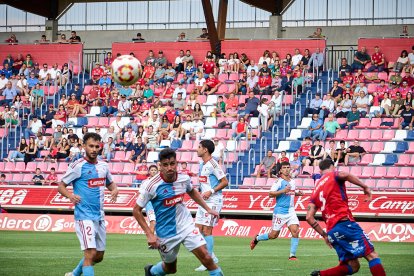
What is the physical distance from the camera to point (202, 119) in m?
36.2

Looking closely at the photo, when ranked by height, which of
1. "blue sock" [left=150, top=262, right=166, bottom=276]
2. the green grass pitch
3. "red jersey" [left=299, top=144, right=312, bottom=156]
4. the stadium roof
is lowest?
the green grass pitch

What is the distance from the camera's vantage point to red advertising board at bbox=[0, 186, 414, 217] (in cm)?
2808

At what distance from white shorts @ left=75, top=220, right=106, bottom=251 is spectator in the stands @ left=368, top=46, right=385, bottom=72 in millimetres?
25189

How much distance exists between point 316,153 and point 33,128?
13212mm

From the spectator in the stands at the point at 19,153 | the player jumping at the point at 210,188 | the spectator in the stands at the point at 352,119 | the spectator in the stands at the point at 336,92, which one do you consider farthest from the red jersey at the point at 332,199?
the spectator in the stands at the point at 19,153

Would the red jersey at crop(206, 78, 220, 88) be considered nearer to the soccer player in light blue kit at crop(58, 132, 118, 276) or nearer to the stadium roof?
the stadium roof

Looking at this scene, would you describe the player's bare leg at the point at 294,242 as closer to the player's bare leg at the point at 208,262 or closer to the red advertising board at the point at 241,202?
the player's bare leg at the point at 208,262

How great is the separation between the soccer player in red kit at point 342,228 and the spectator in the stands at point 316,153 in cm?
1864

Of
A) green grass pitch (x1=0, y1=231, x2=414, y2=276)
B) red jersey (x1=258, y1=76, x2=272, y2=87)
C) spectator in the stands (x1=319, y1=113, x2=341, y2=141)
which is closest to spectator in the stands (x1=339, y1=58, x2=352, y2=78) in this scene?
red jersey (x1=258, y1=76, x2=272, y2=87)

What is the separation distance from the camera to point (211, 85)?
38.2 m

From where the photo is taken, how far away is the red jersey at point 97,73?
41597 mm

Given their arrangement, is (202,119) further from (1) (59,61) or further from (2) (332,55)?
(1) (59,61)

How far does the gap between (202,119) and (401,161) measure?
8.56 metres

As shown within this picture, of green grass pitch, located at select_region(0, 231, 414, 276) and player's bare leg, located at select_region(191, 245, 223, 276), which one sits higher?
player's bare leg, located at select_region(191, 245, 223, 276)
